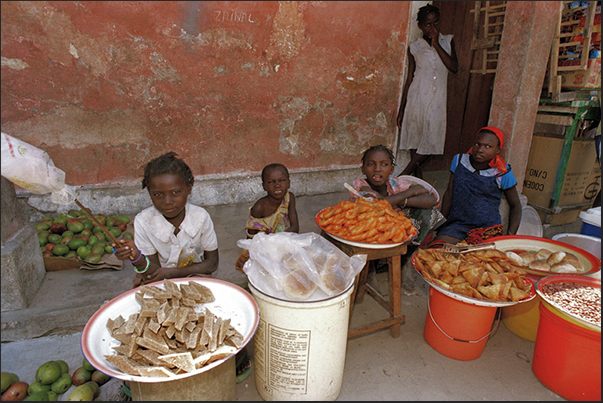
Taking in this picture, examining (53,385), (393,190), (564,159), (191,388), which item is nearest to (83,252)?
(53,385)

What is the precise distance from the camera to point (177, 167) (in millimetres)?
2299

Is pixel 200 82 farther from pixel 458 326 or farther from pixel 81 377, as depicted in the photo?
pixel 458 326

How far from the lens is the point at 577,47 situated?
379 cm

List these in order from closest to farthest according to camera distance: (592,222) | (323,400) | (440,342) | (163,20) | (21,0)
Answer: (323,400) < (440,342) < (592,222) < (21,0) < (163,20)

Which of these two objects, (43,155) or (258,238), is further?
(258,238)

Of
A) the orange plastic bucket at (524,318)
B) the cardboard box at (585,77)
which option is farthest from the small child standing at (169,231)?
the cardboard box at (585,77)

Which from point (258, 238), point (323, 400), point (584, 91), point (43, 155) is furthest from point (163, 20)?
point (584, 91)

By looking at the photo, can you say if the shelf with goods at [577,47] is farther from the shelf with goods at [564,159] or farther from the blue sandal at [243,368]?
the blue sandal at [243,368]

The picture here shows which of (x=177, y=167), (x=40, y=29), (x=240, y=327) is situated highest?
(x=40, y=29)

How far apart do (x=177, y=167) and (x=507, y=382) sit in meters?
2.65

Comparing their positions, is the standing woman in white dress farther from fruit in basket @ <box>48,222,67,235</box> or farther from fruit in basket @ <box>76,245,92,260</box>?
fruit in basket @ <box>48,222,67,235</box>

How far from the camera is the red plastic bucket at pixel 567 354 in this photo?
6.80 ft

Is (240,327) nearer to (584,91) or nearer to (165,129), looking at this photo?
(165,129)

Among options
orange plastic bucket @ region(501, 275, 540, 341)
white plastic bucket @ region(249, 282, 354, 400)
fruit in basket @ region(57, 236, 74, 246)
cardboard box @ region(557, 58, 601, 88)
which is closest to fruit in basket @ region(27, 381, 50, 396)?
white plastic bucket @ region(249, 282, 354, 400)
